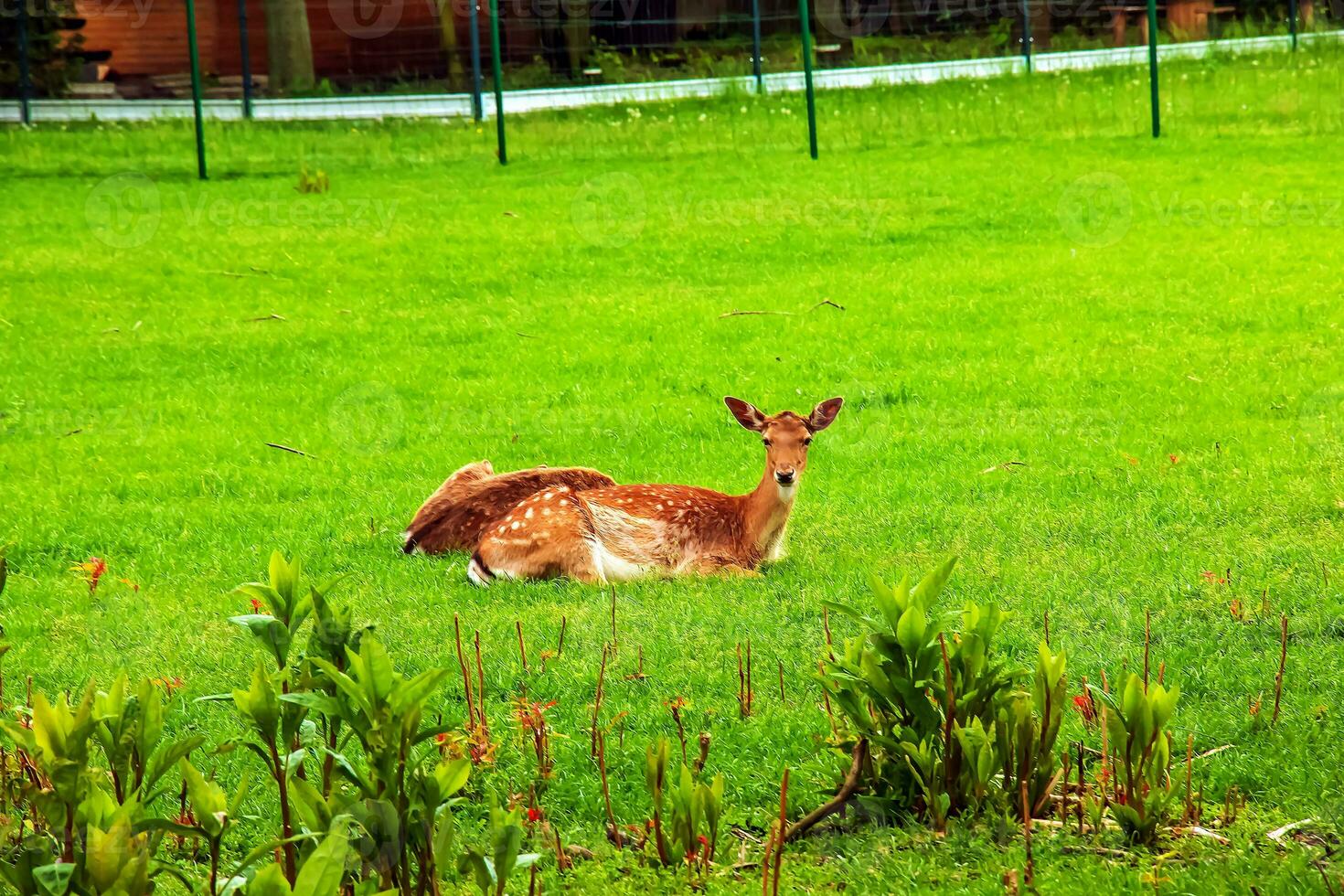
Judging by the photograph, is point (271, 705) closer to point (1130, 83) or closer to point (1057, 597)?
point (1057, 597)

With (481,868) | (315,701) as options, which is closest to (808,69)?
(315,701)

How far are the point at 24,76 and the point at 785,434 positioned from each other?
2264 cm

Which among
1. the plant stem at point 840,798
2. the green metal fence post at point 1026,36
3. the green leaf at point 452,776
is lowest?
the plant stem at point 840,798

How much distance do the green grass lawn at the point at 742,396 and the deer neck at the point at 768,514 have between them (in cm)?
22

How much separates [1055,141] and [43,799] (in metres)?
19.0

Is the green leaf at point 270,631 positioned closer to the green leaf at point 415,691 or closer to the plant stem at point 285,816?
the plant stem at point 285,816

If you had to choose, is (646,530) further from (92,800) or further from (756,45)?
(756,45)

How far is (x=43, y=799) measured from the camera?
3891 mm

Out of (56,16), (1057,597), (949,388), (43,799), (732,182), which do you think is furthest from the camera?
(56,16)

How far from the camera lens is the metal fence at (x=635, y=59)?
1015 inches

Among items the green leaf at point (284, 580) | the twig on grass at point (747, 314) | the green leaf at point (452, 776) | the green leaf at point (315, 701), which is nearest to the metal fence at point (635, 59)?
the twig on grass at point (747, 314)

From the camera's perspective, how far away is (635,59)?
28703 mm

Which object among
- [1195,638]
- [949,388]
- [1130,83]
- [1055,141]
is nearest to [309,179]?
[1055,141]

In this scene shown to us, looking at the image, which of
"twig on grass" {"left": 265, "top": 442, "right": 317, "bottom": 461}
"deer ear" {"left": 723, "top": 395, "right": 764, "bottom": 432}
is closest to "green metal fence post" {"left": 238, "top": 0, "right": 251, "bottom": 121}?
"twig on grass" {"left": 265, "top": 442, "right": 317, "bottom": 461}
